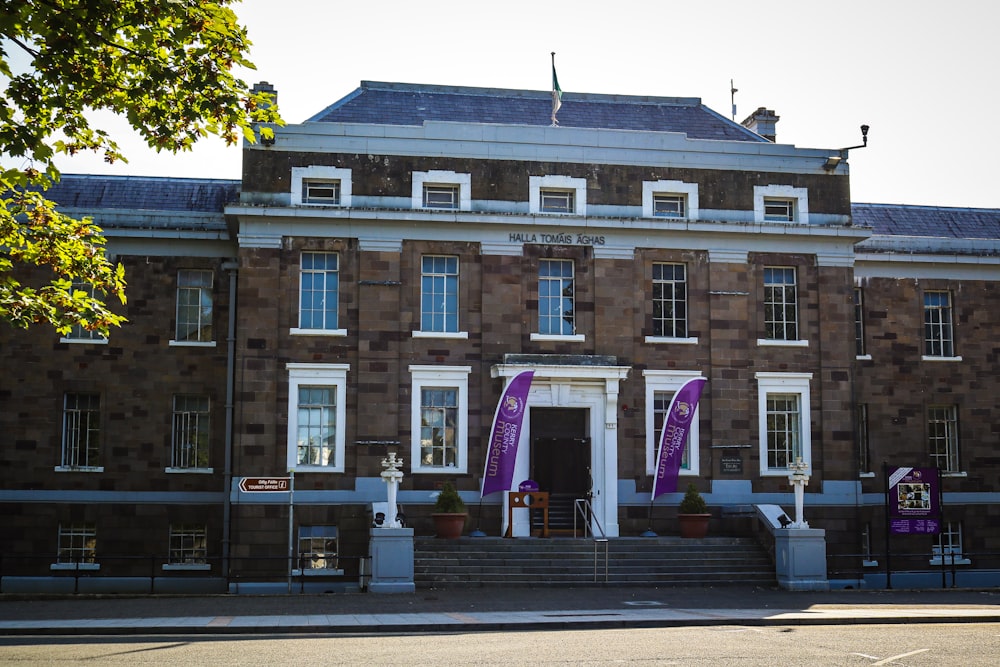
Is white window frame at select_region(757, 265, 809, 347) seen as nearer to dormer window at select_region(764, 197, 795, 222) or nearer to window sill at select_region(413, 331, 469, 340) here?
dormer window at select_region(764, 197, 795, 222)

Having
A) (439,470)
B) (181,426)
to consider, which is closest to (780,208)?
(439,470)

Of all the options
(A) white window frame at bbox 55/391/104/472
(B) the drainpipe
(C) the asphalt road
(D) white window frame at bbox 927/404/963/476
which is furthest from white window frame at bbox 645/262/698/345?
(A) white window frame at bbox 55/391/104/472

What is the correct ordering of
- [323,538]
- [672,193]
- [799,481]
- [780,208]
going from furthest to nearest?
1. [780,208]
2. [672,193]
3. [323,538]
4. [799,481]

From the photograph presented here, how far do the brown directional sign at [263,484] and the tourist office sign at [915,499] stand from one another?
15.7m

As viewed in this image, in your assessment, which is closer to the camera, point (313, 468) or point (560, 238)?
point (313, 468)

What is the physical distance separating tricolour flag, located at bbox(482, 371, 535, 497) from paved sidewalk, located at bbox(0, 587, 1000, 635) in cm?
361

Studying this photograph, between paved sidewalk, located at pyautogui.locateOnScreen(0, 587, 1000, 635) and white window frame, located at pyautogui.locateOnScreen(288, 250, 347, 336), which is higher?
white window frame, located at pyautogui.locateOnScreen(288, 250, 347, 336)

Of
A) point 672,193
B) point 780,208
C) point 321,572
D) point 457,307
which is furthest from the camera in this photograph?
point 780,208

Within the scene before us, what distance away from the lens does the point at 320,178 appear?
3117cm

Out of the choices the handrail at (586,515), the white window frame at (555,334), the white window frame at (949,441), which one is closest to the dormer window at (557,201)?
the white window frame at (555,334)

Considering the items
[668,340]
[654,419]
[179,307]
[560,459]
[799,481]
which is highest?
[179,307]

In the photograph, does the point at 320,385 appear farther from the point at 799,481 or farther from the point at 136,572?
the point at 799,481

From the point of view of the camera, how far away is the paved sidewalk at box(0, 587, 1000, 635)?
1964 cm

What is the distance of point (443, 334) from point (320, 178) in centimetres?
513
